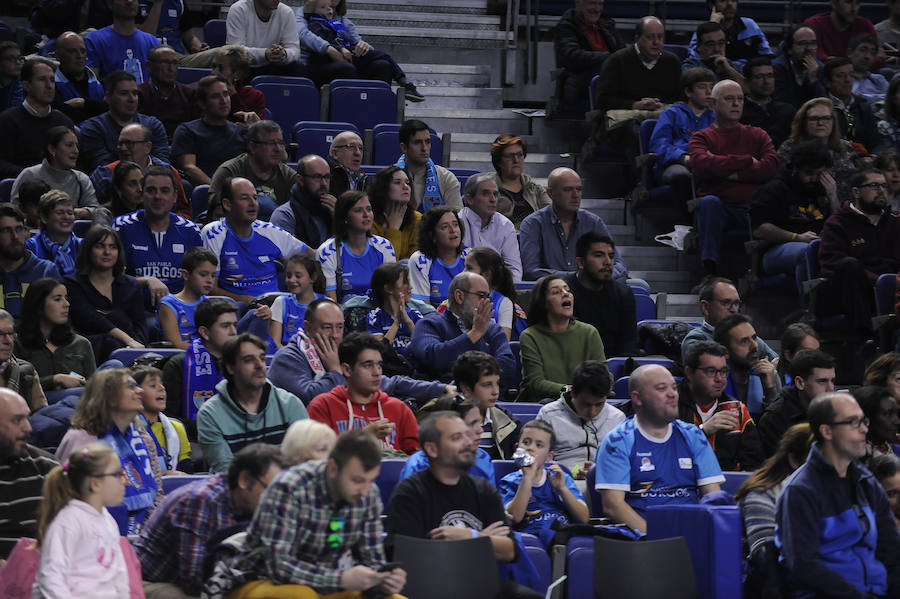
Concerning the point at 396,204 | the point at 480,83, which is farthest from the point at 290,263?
the point at 480,83

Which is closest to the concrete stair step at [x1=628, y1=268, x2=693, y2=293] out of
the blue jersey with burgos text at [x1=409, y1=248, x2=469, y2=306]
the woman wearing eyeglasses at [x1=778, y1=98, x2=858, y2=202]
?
the woman wearing eyeglasses at [x1=778, y1=98, x2=858, y2=202]

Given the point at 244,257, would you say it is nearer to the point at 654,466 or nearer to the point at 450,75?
the point at 654,466

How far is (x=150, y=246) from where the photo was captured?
7293mm

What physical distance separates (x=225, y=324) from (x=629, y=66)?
4592 mm

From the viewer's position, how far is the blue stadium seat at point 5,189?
7914 mm

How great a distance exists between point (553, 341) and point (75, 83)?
4.17 meters

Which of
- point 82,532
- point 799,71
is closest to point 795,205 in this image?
point 799,71

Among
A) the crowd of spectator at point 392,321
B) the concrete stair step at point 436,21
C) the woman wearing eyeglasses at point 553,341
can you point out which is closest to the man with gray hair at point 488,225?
the crowd of spectator at point 392,321

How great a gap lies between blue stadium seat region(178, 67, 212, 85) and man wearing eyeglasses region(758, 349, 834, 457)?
202 inches

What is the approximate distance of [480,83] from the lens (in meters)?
10.8

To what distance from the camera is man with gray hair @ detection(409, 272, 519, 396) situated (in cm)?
631

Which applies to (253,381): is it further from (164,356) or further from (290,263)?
(290,263)

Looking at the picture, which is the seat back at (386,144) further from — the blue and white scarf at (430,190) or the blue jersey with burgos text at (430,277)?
the blue jersey with burgos text at (430,277)

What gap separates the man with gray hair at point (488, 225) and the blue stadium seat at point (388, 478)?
108 inches
